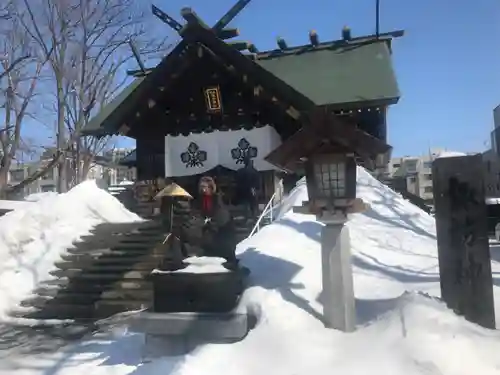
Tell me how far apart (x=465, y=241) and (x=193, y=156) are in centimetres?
1024

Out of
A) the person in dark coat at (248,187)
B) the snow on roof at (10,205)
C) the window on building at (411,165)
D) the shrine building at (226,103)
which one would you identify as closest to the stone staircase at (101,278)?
the person in dark coat at (248,187)

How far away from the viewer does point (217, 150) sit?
1456cm

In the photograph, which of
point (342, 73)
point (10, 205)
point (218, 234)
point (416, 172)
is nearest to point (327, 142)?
point (218, 234)

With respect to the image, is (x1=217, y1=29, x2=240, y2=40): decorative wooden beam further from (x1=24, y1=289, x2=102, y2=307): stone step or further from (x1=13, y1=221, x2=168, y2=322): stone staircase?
(x1=24, y1=289, x2=102, y2=307): stone step

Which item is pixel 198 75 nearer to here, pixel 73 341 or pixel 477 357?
pixel 73 341

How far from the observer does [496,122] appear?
29.6 metres

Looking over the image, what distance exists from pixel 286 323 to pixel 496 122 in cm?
2899

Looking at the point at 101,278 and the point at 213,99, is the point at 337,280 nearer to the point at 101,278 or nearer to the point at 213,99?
the point at 101,278

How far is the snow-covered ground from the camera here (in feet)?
15.7

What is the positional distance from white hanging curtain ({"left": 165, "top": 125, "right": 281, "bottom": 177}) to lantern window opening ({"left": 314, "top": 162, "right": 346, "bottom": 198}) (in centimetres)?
805

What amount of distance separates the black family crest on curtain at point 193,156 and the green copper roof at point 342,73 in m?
3.78

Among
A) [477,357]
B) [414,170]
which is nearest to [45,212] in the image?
[477,357]

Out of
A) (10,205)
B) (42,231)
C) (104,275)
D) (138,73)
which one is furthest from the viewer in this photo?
(138,73)

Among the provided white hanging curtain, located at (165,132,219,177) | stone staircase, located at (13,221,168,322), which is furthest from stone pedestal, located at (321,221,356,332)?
white hanging curtain, located at (165,132,219,177)
